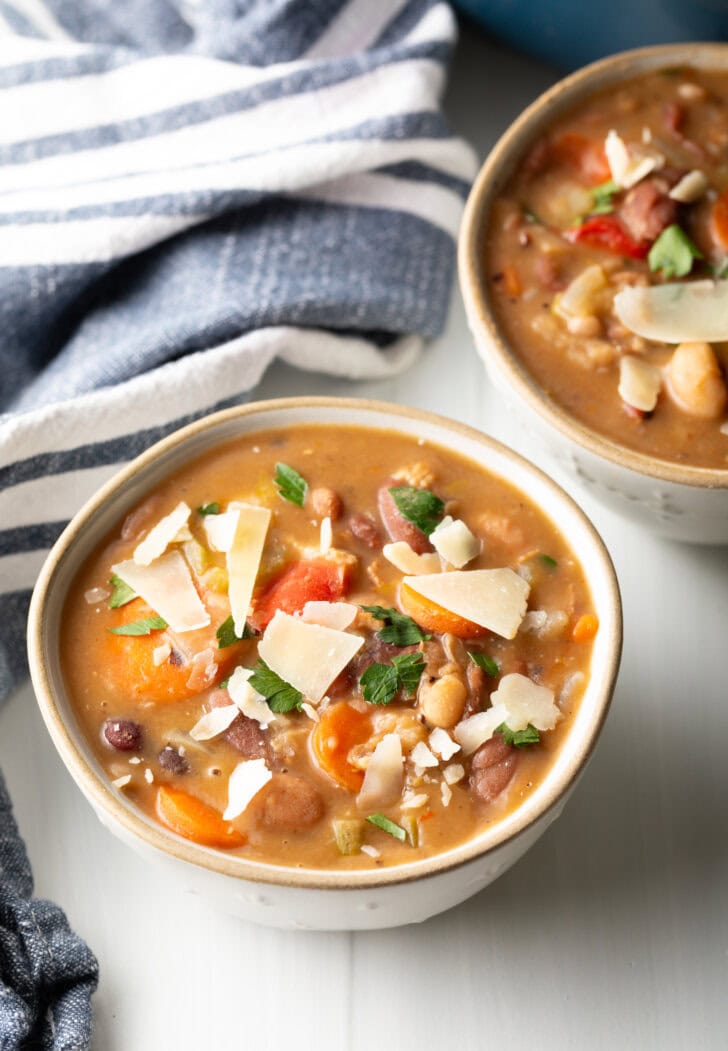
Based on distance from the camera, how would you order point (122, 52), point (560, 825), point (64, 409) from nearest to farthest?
point (560, 825) < point (64, 409) < point (122, 52)

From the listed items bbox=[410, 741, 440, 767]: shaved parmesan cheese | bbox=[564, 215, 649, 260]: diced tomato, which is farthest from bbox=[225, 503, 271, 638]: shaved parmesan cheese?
bbox=[564, 215, 649, 260]: diced tomato

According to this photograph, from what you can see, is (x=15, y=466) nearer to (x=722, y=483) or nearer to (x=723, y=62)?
(x=722, y=483)

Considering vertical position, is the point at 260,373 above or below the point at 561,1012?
above

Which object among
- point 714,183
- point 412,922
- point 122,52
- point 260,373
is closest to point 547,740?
point 412,922

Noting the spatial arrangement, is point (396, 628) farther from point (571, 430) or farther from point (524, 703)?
point (571, 430)

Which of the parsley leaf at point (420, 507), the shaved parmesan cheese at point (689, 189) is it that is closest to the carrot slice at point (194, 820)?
the parsley leaf at point (420, 507)
